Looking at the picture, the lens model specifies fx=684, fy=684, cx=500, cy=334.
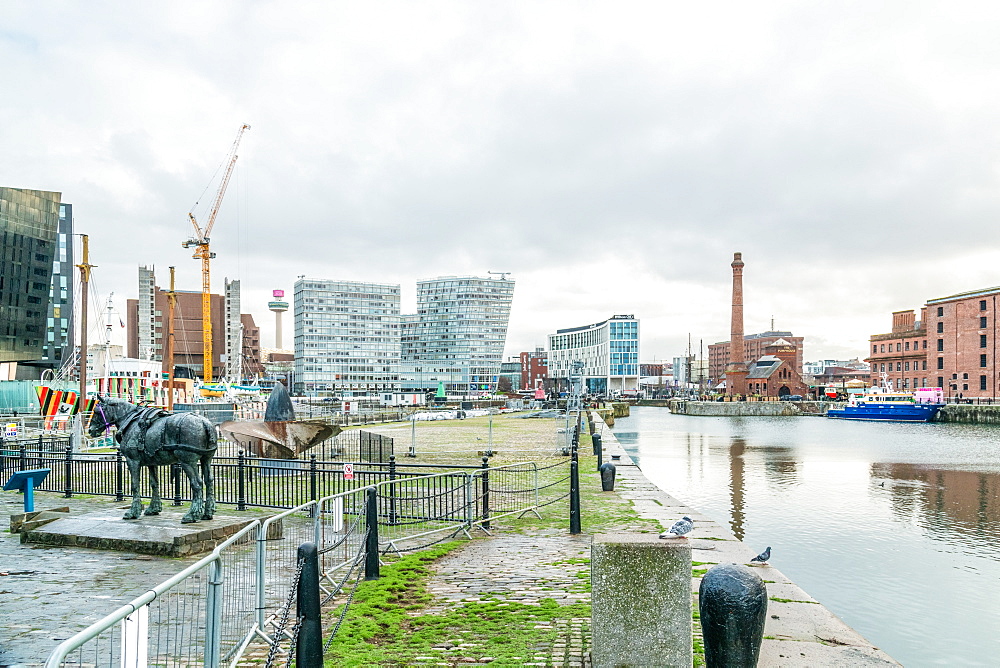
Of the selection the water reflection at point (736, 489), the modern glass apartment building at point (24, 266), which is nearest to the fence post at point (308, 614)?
the water reflection at point (736, 489)

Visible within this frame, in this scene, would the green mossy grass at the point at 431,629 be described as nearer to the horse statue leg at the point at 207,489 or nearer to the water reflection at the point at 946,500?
the horse statue leg at the point at 207,489

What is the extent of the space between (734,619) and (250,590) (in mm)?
5527

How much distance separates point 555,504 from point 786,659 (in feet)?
34.5

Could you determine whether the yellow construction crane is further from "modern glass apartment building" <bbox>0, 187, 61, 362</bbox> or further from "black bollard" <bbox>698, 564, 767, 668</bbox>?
"black bollard" <bbox>698, 564, 767, 668</bbox>

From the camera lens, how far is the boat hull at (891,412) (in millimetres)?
87438

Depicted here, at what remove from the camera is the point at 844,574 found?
49.4 ft

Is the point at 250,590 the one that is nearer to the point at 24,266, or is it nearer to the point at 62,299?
the point at 24,266

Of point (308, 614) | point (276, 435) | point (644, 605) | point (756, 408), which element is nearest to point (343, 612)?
point (308, 614)

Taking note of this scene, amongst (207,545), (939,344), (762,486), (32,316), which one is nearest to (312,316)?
(32,316)

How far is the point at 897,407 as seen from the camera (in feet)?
300

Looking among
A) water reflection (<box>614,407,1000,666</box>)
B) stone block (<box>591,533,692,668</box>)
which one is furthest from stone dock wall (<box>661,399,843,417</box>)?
stone block (<box>591,533,692,668</box>)

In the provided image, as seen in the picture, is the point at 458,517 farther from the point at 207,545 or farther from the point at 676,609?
the point at 676,609

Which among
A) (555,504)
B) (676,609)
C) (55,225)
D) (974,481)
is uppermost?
(55,225)

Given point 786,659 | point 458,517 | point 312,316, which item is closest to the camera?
point 786,659
